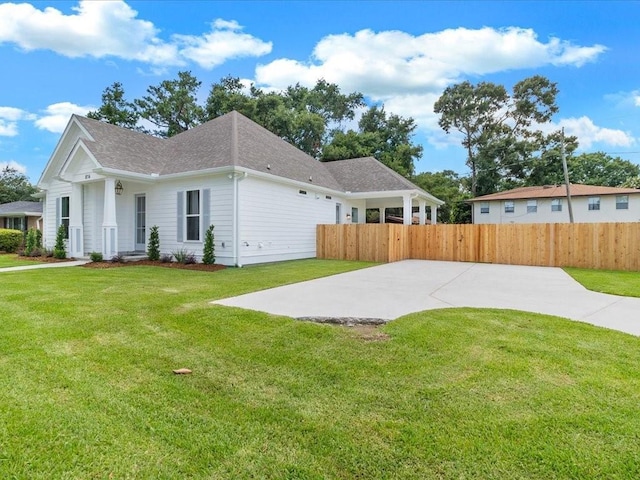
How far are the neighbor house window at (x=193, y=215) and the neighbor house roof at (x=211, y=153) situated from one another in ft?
2.91

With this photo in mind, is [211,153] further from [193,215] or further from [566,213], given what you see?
[566,213]

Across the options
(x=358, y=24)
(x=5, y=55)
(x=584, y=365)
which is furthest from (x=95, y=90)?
(x=584, y=365)

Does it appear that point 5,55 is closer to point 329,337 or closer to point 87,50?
point 87,50

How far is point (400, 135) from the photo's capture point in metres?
30.5

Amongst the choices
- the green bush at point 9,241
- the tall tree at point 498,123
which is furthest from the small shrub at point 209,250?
the tall tree at point 498,123

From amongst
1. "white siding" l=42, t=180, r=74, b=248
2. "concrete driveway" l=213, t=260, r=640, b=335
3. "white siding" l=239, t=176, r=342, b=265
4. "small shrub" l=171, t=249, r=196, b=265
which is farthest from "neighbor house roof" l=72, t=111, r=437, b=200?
"concrete driveway" l=213, t=260, r=640, b=335

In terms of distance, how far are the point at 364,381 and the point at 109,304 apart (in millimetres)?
4565

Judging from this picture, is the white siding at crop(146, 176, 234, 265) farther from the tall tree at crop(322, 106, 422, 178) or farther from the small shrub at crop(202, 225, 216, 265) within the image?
the tall tree at crop(322, 106, 422, 178)

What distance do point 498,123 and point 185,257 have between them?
3556 cm

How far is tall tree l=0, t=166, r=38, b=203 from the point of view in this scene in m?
37.2

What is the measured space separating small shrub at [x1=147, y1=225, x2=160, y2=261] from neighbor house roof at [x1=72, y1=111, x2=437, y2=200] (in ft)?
7.17

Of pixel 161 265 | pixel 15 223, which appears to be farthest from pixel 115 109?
pixel 161 265

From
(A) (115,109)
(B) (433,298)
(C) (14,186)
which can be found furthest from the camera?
(C) (14,186)

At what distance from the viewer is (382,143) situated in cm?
2991
